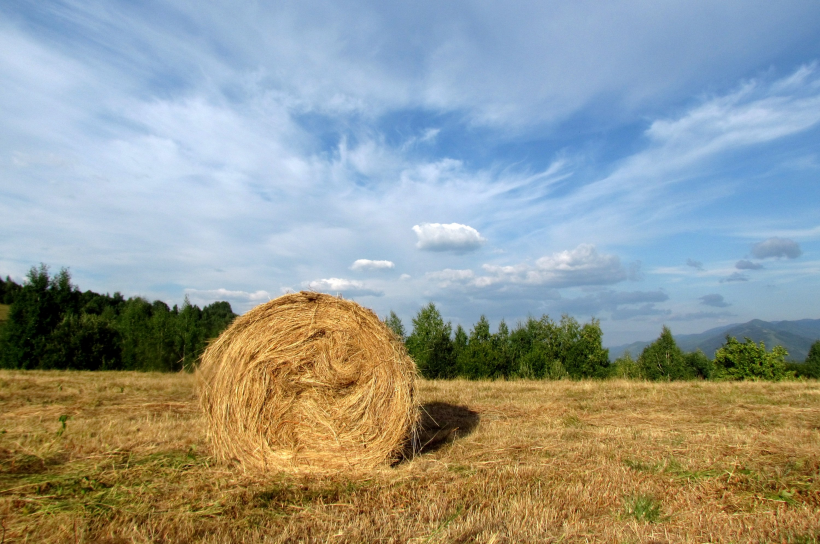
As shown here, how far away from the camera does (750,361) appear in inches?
1272

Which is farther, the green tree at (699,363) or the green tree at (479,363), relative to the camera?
the green tree at (699,363)

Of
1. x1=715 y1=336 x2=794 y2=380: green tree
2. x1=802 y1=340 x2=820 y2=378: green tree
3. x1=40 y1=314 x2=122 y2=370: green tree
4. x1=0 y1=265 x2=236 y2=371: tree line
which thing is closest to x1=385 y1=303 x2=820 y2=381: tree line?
x1=715 y1=336 x2=794 y2=380: green tree

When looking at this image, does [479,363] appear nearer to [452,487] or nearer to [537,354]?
[537,354]

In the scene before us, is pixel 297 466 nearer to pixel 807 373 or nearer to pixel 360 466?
pixel 360 466

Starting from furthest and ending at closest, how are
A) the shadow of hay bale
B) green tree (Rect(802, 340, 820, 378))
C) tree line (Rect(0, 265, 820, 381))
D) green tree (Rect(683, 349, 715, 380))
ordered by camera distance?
green tree (Rect(683, 349, 715, 380)) < green tree (Rect(802, 340, 820, 378)) < tree line (Rect(0, 265, 820, 381)) < the shadow of hay bale

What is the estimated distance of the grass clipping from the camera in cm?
607

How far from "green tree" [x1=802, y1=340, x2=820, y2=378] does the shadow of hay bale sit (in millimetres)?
50898

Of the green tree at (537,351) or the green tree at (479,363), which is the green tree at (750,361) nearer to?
the green tree at (537,351)

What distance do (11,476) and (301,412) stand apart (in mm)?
3030

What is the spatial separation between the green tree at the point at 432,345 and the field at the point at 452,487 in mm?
19985

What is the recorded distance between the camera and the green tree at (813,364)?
1843 inches

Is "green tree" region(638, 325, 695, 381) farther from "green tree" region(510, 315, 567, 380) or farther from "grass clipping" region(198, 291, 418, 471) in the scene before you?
"grass clipping" region(198, 291, 418, 471)

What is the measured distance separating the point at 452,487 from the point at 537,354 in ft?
91.7

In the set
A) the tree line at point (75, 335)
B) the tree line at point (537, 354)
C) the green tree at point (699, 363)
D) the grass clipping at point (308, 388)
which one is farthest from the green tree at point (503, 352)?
the green tree at point (699, 363)
